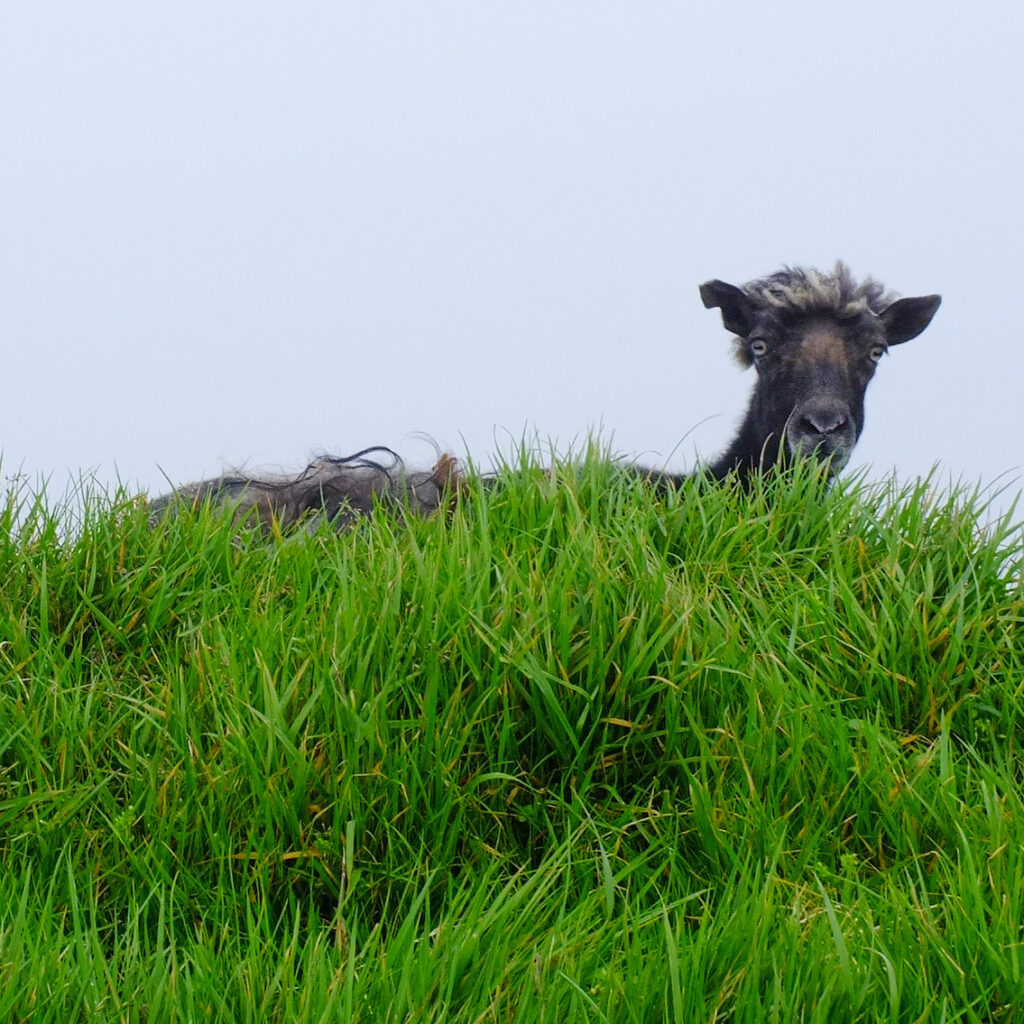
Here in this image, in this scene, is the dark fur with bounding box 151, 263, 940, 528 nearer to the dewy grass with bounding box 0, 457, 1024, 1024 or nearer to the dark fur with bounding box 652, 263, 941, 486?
the dark fur with bounding box 652, 263, 941, 486

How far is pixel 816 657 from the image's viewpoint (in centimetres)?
313

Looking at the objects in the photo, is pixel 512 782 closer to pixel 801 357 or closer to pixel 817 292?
pixel 801 357

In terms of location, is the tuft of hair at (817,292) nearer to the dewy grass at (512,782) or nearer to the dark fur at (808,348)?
the dark fur at (808,348)

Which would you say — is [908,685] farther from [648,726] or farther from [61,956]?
[61,956]

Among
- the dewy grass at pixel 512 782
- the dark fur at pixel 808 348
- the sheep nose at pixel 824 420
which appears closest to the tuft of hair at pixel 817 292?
the dark fur at pixel 808 348

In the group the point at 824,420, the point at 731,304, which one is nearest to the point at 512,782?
the point at 824,420

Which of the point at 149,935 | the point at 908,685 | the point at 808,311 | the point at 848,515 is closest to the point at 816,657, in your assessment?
the point at 908,685

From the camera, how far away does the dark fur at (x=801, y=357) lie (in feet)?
19.0

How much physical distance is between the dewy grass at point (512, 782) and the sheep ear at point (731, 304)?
320cm

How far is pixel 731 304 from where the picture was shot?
21.6 feet

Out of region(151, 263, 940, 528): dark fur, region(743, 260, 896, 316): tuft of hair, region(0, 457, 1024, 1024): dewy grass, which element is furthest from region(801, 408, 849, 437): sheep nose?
region(0, 457, 1024, 1024): dewy grass

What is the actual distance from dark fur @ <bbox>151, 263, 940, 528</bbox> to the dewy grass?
2008 mm

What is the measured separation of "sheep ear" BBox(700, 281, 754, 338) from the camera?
21.4 feet

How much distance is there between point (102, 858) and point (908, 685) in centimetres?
192
